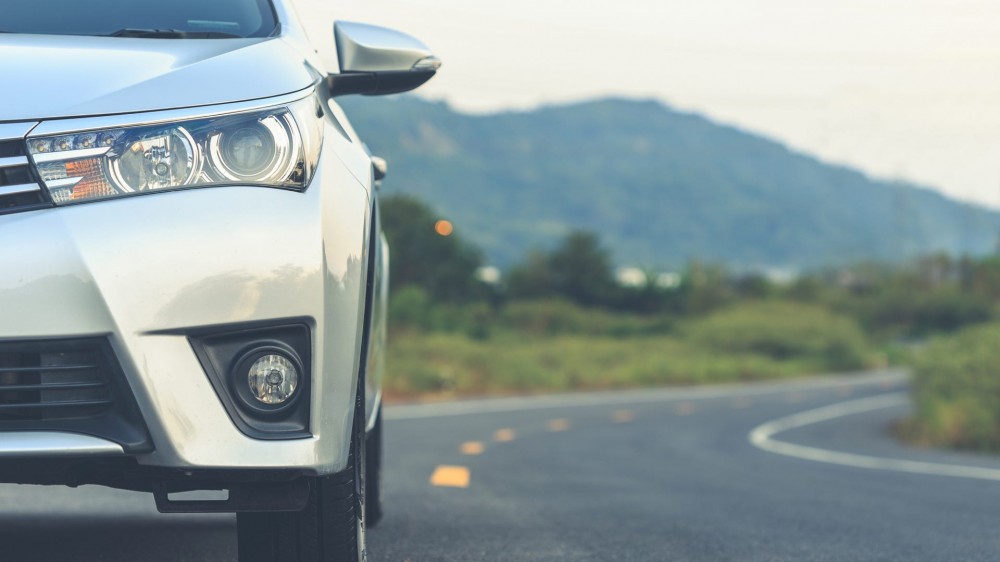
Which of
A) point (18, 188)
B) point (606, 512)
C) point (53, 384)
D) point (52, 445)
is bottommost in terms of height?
point (606, 512)

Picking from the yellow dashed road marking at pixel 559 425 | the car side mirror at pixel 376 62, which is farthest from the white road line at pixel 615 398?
the car side mirror at pixel 376 62

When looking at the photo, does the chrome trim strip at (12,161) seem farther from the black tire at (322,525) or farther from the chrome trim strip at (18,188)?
the black tire at (322,525)

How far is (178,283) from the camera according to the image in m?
2.57

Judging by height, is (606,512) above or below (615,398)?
above

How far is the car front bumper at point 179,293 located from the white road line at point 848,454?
816 centimetres

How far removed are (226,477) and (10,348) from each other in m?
0.48

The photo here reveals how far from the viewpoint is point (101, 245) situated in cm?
253

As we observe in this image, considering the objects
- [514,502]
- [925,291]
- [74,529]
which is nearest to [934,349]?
[514,502]

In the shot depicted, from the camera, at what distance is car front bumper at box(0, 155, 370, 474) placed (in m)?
2.51

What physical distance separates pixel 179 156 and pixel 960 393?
1957cm

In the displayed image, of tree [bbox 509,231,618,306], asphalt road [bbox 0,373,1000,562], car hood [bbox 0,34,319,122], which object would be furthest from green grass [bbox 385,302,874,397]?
car hood [bbox 0,34,319,122]

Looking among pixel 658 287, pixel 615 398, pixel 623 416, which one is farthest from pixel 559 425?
pixel 658 287

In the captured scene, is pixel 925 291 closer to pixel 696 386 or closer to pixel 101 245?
pixel 696 386

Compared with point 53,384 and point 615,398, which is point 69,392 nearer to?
point 53,384
